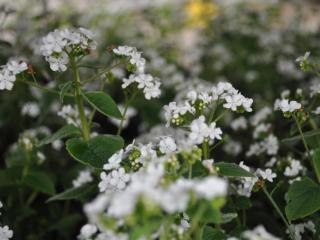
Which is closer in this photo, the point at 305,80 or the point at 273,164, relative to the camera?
the point at 273,164

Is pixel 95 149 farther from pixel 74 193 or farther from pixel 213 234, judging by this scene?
pixel 213 234

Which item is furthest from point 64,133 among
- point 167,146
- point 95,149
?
point 167,146

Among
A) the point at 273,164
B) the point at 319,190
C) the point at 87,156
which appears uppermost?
the point at 87,156

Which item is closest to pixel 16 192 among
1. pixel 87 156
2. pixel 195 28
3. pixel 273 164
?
pixel 87 156

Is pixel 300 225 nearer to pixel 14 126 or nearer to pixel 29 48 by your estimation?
pixel 14 126

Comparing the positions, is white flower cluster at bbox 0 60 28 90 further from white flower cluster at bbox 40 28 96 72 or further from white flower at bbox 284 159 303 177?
white flower at bbox 284 159 303 177

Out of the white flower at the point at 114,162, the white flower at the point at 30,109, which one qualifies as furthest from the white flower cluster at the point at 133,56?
the white flower at the point at 30,109

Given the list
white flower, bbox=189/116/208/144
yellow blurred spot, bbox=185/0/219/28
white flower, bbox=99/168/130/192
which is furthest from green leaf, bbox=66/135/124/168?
yellow blurred spot, bbox=185/0/219/28
